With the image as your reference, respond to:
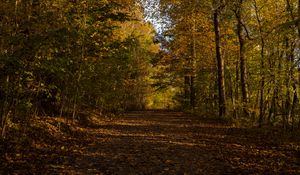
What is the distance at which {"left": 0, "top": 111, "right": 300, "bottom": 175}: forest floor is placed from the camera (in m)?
9.02

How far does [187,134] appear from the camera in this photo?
16000 mm

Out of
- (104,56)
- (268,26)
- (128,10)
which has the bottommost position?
(104,56)

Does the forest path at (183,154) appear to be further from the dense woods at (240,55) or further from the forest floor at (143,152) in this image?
the dense woods at (240,55)

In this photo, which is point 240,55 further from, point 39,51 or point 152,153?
point 39,51

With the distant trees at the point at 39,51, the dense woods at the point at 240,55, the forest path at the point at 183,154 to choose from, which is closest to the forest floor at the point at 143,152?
the forest path at the point at 183,154

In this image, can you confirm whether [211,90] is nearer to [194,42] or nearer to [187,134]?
[194,42]

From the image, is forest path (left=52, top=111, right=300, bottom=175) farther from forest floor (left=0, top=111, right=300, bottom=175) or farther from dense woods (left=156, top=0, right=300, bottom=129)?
dense woods (left=156, top=0, right=300, bottom=129)

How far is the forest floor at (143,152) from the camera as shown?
29.6 feet

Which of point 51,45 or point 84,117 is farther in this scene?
point 84,117

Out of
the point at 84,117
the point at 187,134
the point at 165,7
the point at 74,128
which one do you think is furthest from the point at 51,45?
the point at 165,7

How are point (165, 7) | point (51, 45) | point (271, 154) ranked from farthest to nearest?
point (165, 7)
point (271, 154)
point (51, 45)

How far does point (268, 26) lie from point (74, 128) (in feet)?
37.7

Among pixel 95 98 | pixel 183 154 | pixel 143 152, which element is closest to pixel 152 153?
pixel 143 152

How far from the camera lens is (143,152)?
444 inches
